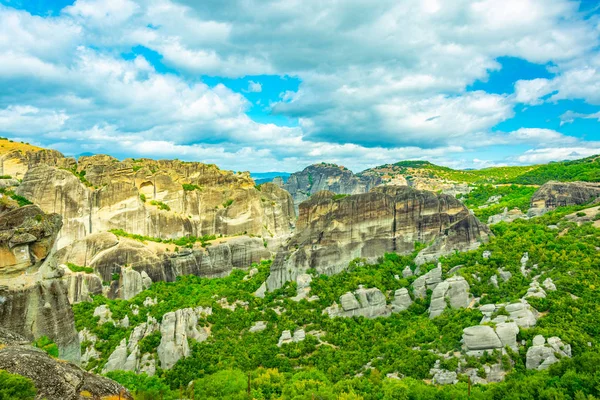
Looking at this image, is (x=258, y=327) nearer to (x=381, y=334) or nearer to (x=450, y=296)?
(x=381, y=334)

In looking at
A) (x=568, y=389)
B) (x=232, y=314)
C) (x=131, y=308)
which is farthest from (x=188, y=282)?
(x=568, y=389)

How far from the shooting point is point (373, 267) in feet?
155

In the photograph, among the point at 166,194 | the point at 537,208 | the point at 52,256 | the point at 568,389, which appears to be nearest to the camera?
the point at 568,389

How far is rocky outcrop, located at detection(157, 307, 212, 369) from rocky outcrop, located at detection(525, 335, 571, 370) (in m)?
30.2

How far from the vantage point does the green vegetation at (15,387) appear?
492 inches

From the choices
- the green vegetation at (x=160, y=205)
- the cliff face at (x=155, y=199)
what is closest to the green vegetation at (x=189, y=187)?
the cliff face at (x=155, y=199)

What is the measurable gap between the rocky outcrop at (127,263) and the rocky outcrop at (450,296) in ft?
116

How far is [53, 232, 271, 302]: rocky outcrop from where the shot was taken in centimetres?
5131

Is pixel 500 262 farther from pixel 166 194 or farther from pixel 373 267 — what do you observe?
pixel 166 194

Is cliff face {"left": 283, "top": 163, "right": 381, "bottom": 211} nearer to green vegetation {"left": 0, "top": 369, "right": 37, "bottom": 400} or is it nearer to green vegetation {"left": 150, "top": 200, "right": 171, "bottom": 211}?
green vegetation {"left": 150, "top": 200, "right": 171, "bottom": 211}

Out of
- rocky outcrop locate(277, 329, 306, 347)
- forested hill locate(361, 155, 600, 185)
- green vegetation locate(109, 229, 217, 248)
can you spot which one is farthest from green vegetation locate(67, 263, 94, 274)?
forested hill locate(361, 155, 600, 185)

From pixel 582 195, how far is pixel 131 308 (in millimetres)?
64925

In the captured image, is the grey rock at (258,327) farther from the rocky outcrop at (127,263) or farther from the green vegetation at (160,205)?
the green vegetation at (160,205)

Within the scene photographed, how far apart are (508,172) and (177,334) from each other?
147 m
